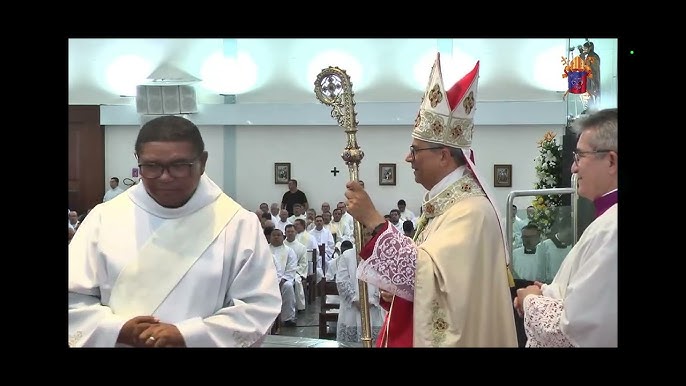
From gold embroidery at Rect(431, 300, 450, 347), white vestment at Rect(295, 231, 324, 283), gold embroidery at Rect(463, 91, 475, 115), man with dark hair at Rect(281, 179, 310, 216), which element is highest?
gold embroidery at Rect(463, 91, 475, 115)

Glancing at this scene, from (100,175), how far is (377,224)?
1045 millimetres

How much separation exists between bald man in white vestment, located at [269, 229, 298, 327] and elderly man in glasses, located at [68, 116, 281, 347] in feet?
15.4

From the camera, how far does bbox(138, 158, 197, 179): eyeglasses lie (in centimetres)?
251

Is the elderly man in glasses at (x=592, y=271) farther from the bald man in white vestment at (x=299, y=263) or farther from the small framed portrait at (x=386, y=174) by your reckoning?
the small framed portrait at (x=386, y=174)

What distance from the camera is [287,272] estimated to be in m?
8.29

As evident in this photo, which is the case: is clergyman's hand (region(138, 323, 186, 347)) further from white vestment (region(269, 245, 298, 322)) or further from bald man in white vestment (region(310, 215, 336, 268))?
bald man in white vestment (region(310, 215, 336, 268))

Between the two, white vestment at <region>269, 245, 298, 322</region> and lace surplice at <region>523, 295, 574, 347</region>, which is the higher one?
lace surplice at <region>523, 295, 574, 347</region>

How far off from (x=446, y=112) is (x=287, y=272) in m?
5.39

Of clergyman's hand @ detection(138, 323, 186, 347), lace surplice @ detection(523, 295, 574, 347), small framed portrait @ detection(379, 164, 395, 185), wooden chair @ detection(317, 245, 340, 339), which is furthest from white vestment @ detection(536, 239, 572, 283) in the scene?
small framed portrait @ detection(379, 164, 395, 185)

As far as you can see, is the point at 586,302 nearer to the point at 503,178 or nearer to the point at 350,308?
the point at 350,308

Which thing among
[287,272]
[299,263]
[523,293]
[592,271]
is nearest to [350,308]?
[287,272]
